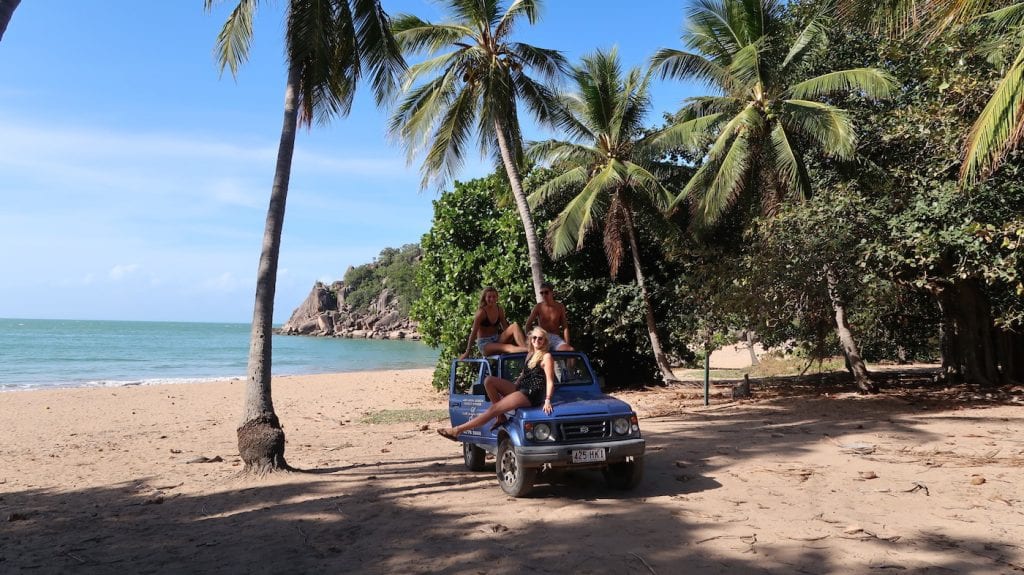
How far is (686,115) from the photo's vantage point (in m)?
19.7

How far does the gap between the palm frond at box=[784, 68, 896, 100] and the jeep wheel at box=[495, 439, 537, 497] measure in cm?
1144

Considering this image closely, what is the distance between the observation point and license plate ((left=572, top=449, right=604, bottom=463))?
21.8 feet

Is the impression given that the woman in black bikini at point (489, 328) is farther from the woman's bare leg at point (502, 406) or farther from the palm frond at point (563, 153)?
the palm frond at point (563, 153)

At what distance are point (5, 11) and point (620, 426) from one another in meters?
6.36

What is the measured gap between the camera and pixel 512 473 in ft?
23.2

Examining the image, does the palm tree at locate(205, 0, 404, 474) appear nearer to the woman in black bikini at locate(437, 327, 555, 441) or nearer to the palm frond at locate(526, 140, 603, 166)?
the woman in black bikini at locate(437, 327, 555, 441)

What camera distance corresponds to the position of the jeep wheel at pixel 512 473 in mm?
6777

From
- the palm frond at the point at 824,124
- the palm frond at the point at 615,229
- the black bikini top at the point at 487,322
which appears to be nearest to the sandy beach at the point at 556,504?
the black bikini top at the point at 487,322

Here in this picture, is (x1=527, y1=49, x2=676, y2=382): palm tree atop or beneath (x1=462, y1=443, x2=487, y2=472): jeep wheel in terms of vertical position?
atop

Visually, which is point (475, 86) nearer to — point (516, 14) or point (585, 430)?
point (516, 14)

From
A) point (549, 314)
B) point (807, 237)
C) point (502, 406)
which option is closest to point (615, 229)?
point (807, 237)

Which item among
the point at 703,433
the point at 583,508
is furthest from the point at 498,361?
the point at 703,433

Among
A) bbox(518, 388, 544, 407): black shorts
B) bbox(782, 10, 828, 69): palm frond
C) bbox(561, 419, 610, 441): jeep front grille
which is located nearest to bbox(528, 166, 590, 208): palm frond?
bbox(782, 10, 828, 69): palm frond

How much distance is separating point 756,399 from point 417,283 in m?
10.4
